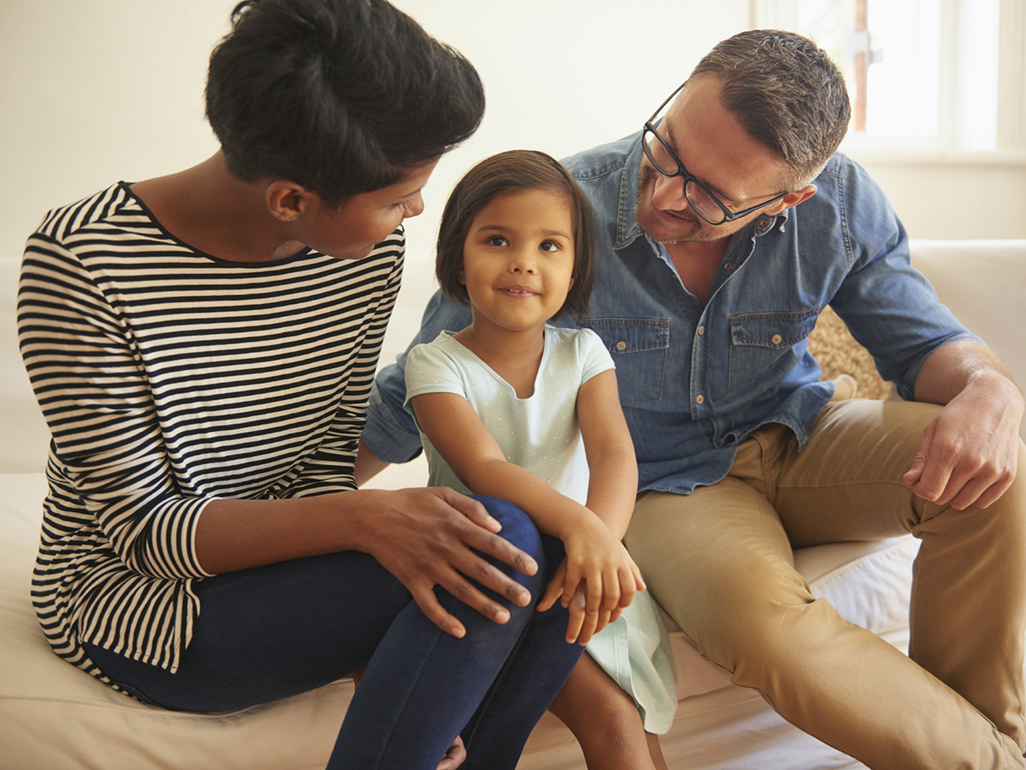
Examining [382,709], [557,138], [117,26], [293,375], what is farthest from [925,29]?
[382,709]

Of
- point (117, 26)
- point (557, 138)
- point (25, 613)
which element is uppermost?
point (117, 26)

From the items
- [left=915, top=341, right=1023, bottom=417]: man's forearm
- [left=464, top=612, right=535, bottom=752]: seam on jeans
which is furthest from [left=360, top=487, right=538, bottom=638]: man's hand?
[left=915, top=341, right=1023, bottom=417]: man's forearm

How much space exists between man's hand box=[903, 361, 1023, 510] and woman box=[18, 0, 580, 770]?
0.52 meters

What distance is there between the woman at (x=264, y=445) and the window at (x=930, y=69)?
212cm

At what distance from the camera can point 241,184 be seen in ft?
2.66

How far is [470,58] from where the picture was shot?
2.02 metres

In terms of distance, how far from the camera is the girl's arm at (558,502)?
0.79 m

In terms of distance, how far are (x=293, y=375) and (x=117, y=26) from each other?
4.08 ft

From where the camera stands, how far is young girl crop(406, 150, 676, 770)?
3.04 feet

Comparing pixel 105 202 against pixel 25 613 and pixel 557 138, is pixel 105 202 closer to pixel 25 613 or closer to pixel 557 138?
pixel 25 613

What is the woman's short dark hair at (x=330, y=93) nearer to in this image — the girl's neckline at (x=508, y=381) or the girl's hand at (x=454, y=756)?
the girl's neckline at (x=508, y=381)

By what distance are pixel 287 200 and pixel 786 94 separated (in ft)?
2.24

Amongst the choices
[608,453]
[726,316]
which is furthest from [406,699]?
[726,316]

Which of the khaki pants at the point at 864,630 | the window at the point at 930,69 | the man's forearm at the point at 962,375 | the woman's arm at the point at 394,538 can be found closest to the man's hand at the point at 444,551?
the woman's arm at the point at 394,538
